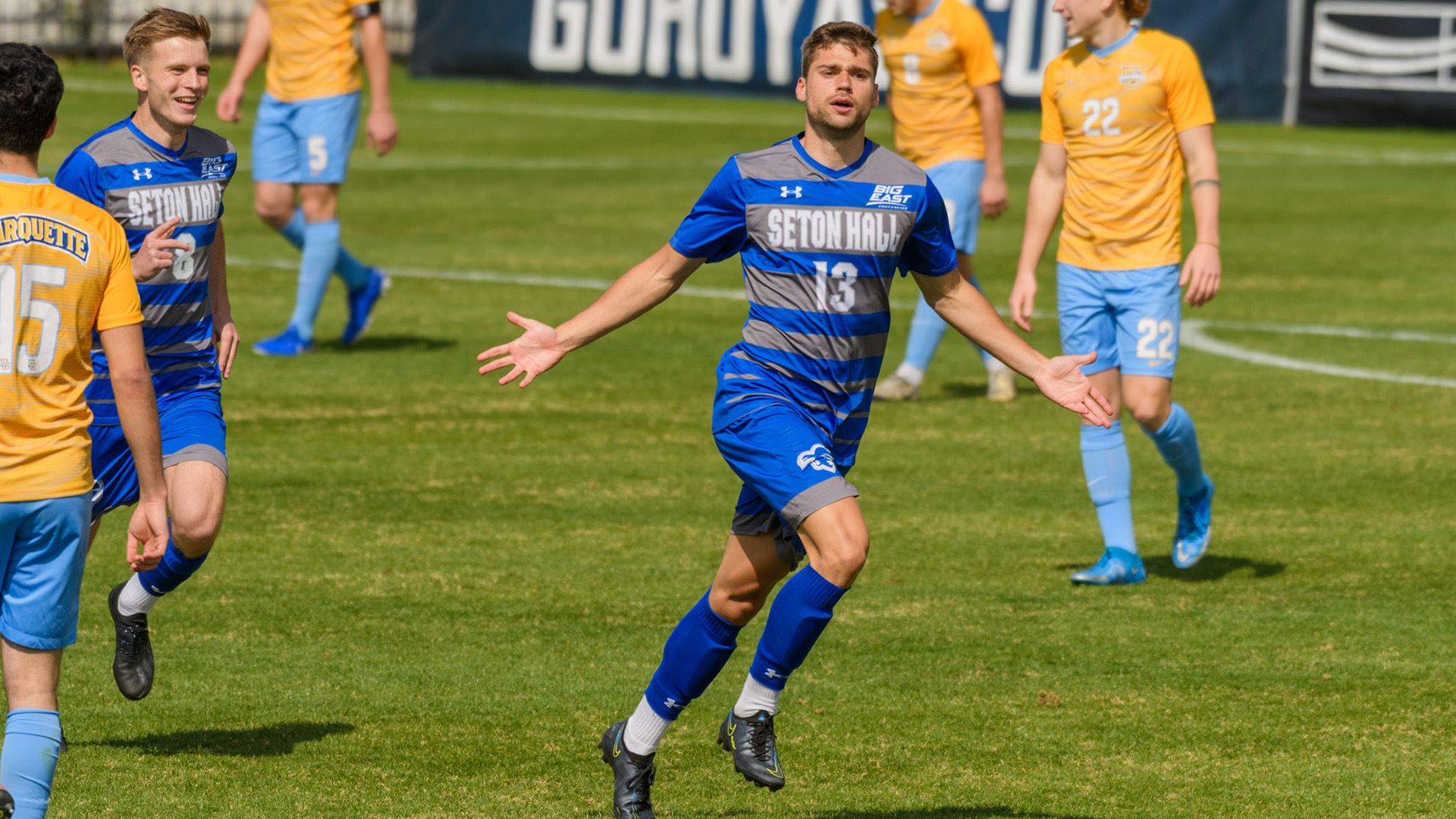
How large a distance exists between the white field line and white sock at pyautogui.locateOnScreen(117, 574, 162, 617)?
7411 millimetres

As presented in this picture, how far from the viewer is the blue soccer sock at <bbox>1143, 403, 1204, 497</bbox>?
8.61 m

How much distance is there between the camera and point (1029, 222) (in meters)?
8.77

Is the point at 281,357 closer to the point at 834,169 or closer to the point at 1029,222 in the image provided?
the point at 1029,222

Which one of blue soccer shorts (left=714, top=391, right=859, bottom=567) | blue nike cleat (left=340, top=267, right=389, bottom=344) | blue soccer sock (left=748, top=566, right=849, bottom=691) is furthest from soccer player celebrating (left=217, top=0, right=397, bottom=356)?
blue soccer sock (left=748, top=566, right=849, bottom=691)

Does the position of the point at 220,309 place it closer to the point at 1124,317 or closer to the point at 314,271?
the point at 1124,317

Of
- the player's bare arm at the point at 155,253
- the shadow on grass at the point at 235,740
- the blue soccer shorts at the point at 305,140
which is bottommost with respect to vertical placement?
the shadow on grass at the point at 235,740

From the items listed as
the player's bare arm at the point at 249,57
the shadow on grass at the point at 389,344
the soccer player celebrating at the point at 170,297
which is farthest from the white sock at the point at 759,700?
the player's bare arm at the point at 249,57

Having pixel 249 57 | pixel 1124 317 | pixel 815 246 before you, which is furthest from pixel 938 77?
pixel 815 246

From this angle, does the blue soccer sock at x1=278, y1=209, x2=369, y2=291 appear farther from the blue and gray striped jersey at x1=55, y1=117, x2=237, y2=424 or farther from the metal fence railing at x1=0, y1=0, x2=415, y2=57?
the metal fence railing at x1=0, y1=0, x2=415, y2=57

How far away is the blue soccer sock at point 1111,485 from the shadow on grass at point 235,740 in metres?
3.40

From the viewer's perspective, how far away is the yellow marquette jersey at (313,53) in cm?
1327

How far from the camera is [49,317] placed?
4.96 metres

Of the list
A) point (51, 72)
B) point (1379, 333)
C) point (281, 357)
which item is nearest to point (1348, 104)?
point (1379, 333)

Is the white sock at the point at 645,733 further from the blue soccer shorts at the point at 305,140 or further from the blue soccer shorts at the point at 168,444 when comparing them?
the blue soccer shorts at the point at 305,140
